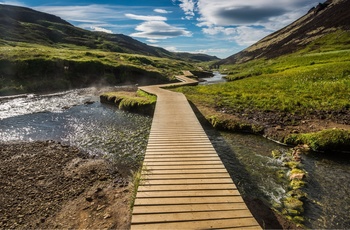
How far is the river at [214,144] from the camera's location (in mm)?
11062

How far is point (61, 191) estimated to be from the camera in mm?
12180

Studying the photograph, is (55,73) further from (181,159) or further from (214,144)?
(181,159)

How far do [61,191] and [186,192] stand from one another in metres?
7.20

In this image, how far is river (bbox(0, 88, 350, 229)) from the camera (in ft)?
36.3

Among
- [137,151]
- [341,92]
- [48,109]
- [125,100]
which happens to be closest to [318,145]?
[137,151]

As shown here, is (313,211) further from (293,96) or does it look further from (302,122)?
(293,96)

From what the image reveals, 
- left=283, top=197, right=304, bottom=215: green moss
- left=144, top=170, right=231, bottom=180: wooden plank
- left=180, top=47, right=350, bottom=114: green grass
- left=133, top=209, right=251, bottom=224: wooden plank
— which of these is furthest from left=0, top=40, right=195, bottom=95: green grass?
left=283, top=197, right=304, bottom=215: green moss

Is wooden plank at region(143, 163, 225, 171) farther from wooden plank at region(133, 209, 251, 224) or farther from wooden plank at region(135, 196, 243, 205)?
wooden plank at region(133, 209, 251, 224)

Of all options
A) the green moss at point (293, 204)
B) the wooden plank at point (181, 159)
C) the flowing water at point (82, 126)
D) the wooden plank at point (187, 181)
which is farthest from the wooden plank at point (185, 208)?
the flowing water at point (82, 126)

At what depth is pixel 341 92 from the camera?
2709 centimetres

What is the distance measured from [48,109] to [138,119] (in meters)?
13.7

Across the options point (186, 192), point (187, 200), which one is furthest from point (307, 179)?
point (187, 200)

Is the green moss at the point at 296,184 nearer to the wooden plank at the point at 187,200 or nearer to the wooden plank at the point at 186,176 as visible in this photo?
the wooden plank at the point at 186,176

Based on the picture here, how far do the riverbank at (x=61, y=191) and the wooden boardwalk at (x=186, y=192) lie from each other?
2.17 meters
